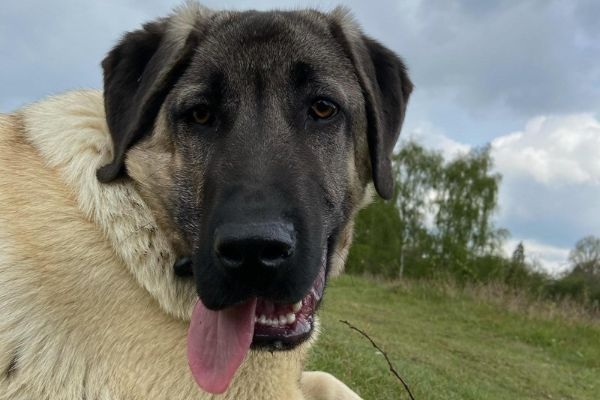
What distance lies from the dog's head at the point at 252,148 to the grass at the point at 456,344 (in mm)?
1643

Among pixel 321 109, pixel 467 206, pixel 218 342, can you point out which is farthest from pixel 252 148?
pixel 467 206

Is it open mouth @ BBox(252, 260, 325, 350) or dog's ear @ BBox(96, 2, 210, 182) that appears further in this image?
dog's ear @ BBox(96, 2, 210, 182)

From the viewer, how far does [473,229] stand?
46219mm

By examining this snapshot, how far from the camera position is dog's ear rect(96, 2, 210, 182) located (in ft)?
9.54

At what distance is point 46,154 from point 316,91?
1.25 m

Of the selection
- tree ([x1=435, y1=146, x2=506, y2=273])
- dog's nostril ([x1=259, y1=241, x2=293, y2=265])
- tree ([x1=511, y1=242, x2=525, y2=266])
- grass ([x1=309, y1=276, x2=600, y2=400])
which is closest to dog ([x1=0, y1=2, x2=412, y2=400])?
dog's nostril ([x1=259, y1=241, x2=293, y2=265])

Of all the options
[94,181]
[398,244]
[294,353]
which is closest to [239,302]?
[294,353]

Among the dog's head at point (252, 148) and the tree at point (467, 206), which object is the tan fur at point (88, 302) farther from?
the tree at point (467, 206)

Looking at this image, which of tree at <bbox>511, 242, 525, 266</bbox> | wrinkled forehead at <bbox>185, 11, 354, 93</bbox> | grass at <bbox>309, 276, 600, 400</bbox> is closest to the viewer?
wrinkled forehead at <bbox>185, 11, 354, 93</bbox>

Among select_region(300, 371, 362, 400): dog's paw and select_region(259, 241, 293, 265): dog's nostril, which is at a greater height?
select_region(259, 241, 293, 265): dog's nostril

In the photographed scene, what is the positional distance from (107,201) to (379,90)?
1.49 m

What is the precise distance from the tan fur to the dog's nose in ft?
1.55

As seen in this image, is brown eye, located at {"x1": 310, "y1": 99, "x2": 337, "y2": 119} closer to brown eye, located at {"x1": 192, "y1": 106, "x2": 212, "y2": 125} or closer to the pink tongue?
brown eye, located at {"x1": 192, "y1": 106, "x2": 212, "y2": 125}

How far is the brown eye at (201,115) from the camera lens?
2955 mm
